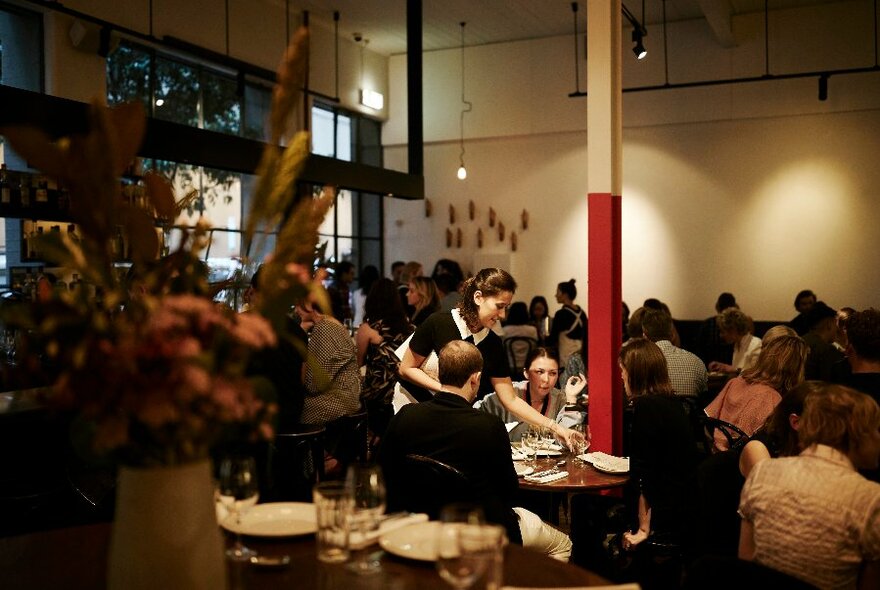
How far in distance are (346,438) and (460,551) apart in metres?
3.85

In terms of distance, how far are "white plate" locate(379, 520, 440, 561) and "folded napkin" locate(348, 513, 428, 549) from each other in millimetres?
25

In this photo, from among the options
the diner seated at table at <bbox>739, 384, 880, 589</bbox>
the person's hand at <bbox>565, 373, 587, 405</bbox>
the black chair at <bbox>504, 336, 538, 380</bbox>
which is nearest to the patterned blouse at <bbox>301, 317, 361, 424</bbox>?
the person's hand at <bbox>565, 373, 587, 405</bbox>

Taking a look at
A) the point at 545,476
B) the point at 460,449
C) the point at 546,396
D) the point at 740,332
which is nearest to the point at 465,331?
the point at 546,396

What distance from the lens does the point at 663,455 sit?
3.85m

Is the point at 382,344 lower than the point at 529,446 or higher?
higher

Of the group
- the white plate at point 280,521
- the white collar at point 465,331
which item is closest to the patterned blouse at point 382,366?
the white collar at point 465,331

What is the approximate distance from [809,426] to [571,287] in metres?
7.91

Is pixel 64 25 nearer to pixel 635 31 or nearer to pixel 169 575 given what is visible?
pixel 635 31

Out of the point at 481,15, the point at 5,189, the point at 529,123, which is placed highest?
the point at 481,15

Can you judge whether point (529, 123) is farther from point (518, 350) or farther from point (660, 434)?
point (660, 434)

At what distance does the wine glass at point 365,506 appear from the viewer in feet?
6.48

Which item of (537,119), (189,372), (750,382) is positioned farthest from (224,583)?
(537,119)

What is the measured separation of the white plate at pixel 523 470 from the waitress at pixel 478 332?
51cm

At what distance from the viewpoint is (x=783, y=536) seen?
2439 millimetres
